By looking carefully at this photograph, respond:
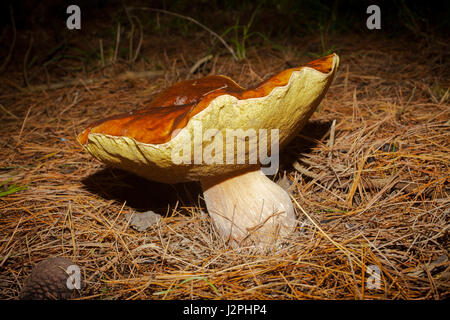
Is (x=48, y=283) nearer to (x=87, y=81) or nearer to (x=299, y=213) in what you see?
(x=299, y=213)

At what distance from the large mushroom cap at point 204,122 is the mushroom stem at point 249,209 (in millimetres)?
181

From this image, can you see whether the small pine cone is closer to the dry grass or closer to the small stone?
the dry grass

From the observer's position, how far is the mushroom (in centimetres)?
93

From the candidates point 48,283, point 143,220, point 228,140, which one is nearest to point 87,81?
point 143,220

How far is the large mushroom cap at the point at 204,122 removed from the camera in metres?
0.92

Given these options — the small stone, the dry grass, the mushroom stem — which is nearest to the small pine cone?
the dry grass

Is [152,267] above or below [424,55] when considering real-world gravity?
below

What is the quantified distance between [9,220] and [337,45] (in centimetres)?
328

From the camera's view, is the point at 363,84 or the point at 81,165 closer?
the point at 81,165

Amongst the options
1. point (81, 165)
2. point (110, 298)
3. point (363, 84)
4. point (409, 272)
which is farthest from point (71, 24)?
point (409, 272)

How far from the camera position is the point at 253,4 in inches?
202

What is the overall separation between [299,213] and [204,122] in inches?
34.7

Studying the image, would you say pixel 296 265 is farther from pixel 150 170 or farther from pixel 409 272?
pixel 150 170

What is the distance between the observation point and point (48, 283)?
114cm
